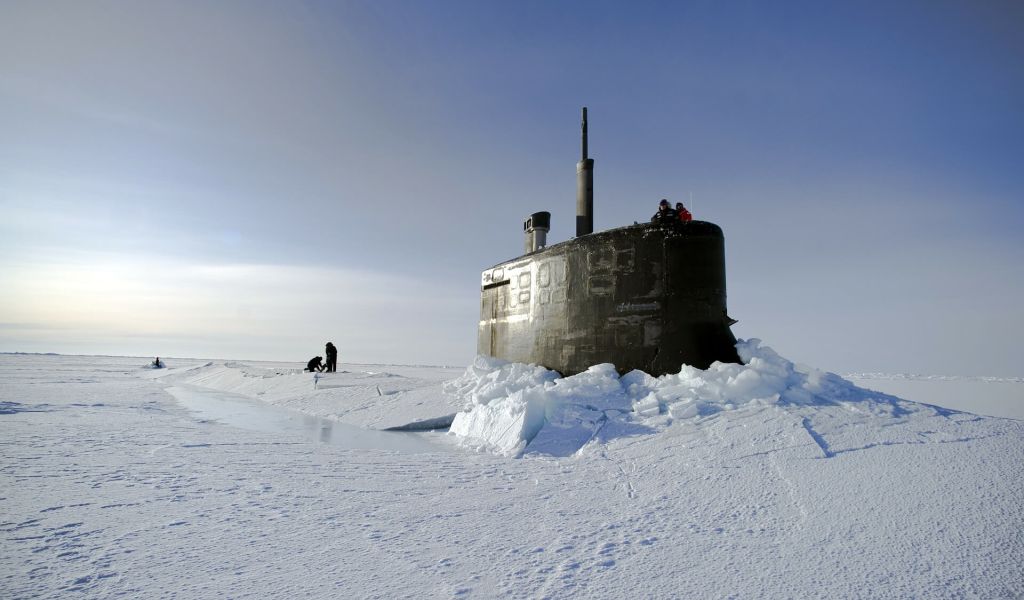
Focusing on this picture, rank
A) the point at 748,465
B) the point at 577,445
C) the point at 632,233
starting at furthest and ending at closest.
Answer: the point at 632,233 → the point at 577,445 → the point at 748,465

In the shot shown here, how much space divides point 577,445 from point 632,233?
288cm

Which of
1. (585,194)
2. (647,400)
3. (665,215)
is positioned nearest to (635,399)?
(647,400)

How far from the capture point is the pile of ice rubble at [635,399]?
5539mm

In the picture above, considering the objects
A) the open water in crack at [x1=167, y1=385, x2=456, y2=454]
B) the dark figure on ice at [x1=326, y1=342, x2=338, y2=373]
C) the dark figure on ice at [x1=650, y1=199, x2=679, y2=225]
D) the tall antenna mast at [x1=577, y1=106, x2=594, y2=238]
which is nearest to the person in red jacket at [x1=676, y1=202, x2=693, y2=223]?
the dark figure on ice at [x1=650, y1=199, x2=679, y2=225]

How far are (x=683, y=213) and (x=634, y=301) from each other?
1.33 meters

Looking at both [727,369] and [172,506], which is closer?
[172,506]

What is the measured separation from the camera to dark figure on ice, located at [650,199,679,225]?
21.9 ft

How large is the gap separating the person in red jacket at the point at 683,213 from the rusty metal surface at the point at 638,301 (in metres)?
0.22

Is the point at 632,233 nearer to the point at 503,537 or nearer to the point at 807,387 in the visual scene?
the point at 807,387

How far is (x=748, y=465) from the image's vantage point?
165 inches

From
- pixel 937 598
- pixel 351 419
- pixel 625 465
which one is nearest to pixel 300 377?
pixel 351 419

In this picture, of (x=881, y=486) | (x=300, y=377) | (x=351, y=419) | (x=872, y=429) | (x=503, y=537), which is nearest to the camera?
(x=503, y=537)

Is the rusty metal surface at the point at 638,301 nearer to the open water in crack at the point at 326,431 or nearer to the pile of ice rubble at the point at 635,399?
the pile of ice rubble at the point at 635,399

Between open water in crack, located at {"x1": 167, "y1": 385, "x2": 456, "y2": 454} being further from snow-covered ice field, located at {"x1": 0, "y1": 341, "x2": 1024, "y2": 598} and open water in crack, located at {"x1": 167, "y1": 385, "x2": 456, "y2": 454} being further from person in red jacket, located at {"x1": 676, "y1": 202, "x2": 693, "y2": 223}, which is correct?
person in red jacket, located at {"x1": 676, "y1": 202, "x2": 693, "y2": 223}
